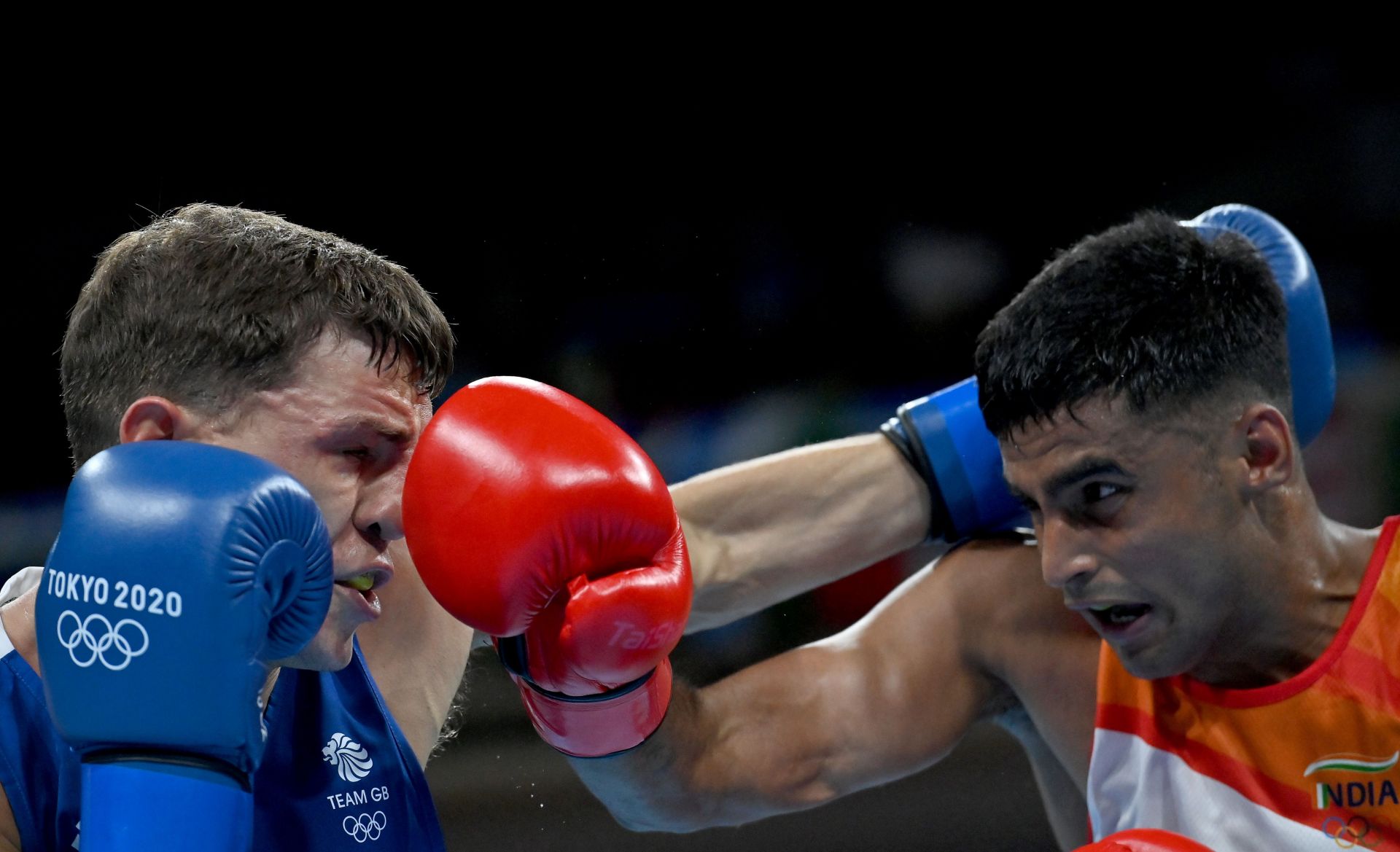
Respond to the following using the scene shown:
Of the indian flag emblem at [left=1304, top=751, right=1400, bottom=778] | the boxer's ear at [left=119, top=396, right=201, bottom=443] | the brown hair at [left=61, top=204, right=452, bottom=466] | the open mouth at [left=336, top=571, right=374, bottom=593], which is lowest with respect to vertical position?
the indian flag emblem at [left=1304, top=751, right=1400, bottom=778]

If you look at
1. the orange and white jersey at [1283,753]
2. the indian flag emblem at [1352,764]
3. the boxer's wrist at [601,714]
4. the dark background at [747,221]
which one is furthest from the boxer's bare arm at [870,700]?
the dark background at [747,221]

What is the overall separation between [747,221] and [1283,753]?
3572 mm

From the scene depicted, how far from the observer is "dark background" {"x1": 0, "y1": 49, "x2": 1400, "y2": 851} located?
445cm

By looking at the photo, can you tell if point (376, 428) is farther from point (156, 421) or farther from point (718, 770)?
point (718, 770)

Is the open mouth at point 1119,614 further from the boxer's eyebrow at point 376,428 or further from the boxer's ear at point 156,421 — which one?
the boxer's ear at point 156,421

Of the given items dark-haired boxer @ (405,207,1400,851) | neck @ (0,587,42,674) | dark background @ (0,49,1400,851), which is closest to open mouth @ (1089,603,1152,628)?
dark-haired boxer @ (405,207,1400,851)

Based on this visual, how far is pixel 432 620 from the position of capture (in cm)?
205

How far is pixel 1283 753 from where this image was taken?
1.86 metres

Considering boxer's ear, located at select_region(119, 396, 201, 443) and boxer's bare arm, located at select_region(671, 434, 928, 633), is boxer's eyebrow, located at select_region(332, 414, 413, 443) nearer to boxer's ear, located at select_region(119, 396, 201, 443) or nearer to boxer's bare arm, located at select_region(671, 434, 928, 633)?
boxer's ear, located at select_region(119, 396, 201, 443)

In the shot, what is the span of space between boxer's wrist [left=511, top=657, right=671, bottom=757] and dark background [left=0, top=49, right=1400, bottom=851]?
7.22 ft

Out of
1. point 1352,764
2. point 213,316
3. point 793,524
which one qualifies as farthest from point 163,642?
point 1352,764

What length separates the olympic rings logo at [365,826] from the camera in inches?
64.4

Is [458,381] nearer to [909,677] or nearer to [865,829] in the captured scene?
[865,829]

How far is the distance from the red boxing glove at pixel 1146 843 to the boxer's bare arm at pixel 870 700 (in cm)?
52
